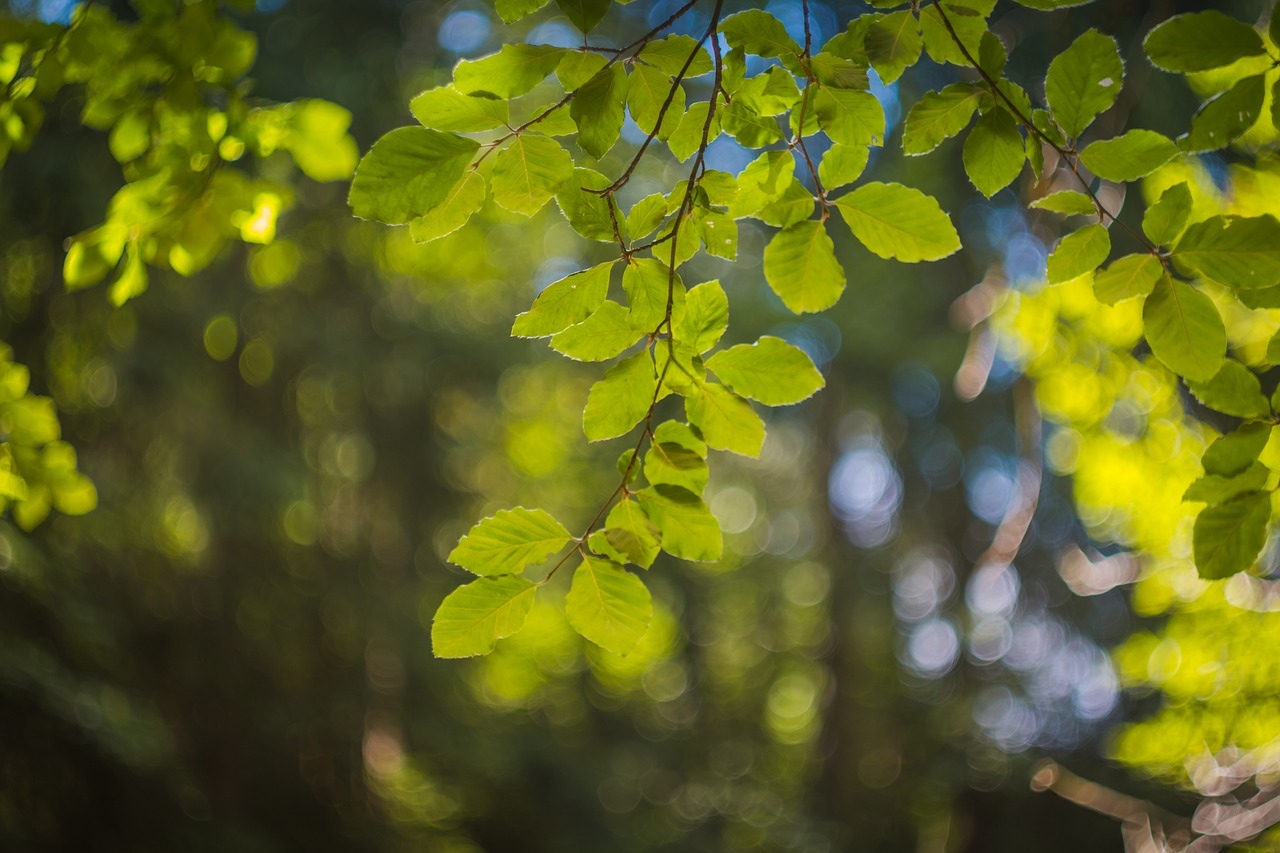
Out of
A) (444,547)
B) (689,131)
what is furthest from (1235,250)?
(444,547)

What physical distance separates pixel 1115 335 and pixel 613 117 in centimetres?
276

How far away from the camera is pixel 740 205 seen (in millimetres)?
615

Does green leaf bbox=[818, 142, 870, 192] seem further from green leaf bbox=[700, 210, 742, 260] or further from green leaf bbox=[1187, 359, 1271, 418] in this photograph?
green leaf bbox=[1187, 359, 1271, 418]

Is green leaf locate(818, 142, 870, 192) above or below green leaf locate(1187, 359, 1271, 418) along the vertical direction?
above

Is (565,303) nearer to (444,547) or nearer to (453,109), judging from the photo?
(453,109)

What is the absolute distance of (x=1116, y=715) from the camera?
18.1 feet

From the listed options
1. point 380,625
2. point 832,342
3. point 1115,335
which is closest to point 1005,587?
point 832,342

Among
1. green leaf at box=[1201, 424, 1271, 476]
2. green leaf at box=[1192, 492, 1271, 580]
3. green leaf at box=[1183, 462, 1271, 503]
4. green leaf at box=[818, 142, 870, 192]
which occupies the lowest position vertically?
green leaf at box=[1192, 492, 1271, 580]

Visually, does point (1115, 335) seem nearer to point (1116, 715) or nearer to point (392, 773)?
point (1116, 715)

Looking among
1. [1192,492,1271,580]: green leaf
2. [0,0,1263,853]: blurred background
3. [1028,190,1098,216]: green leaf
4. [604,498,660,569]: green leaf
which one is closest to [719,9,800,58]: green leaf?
[1028,190,1098,216]: green leaf

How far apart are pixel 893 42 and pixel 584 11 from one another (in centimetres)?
23

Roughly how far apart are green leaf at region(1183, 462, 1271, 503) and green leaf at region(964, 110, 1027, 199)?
27 centimetres

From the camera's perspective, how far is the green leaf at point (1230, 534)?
1.84ft

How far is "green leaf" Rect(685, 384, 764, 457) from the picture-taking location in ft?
1.90
